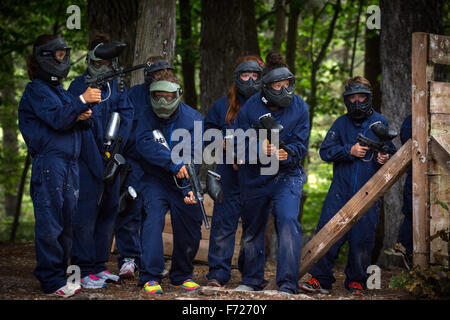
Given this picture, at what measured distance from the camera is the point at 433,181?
5973 mm

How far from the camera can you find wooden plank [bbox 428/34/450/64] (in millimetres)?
5930

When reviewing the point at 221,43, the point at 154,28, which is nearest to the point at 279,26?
the point at 221,43

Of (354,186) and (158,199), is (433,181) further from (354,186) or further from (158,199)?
(158,199)

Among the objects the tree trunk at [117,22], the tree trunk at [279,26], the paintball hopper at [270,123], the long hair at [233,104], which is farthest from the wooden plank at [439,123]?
the tree trunk at [279,26]

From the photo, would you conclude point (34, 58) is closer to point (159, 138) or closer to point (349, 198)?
point (159, 138)

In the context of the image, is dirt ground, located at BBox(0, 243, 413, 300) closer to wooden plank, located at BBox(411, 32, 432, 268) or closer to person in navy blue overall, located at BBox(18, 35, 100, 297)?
person in navy blue overall, located at BBox(18, 35, 100, 297)

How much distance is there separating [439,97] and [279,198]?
193 centimetres

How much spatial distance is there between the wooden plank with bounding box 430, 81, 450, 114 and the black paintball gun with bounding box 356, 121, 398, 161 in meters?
0.58

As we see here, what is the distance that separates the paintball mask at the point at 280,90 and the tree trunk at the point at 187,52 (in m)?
7.13

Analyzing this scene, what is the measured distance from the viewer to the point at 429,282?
562 cm

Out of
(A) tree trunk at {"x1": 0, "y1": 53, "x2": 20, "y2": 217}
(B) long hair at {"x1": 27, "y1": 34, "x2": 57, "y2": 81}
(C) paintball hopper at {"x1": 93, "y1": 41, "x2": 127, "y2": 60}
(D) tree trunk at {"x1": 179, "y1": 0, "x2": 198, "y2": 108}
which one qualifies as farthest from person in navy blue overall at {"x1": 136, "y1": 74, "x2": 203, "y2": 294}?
(A) tree trunk at {"x1": 0, "y1": 53, "x2": 20, "y2": 217}

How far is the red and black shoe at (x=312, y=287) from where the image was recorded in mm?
6438

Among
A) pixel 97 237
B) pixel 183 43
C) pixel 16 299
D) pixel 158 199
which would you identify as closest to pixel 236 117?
pixel 158 199

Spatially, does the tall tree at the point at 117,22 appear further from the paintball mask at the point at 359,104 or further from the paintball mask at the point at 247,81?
the paintball mask at the point at 359,104
